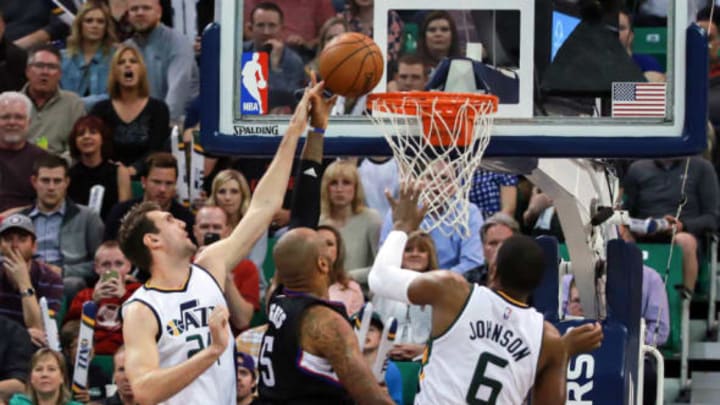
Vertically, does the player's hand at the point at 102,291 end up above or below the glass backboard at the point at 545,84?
below

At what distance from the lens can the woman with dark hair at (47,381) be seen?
8680 millimetres

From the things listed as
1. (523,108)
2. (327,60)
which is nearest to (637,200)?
(523,108)

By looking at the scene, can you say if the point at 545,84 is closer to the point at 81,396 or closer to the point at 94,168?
the point at 81,396

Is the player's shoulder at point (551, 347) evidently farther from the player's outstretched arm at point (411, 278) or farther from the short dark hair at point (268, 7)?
the short dark hair at point (268, 7)

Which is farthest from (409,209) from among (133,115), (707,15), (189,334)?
(707,15)

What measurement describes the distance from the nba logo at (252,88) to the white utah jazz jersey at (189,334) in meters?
1.20

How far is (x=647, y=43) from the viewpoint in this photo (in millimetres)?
9602

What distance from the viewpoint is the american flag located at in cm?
Result: 687

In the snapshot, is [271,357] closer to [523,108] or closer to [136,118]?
[523,108]

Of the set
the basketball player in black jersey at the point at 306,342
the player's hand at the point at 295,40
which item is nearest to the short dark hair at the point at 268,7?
the player's hand at the point at 295,40

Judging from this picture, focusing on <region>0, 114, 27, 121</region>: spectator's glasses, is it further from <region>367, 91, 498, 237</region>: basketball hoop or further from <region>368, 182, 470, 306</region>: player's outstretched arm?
<region>368, 182, 470, 306</region>: player's outstretched arm

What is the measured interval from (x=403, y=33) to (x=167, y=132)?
11.0 ft

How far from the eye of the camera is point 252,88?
7164 millimetres

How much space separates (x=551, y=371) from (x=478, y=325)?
0.39m
